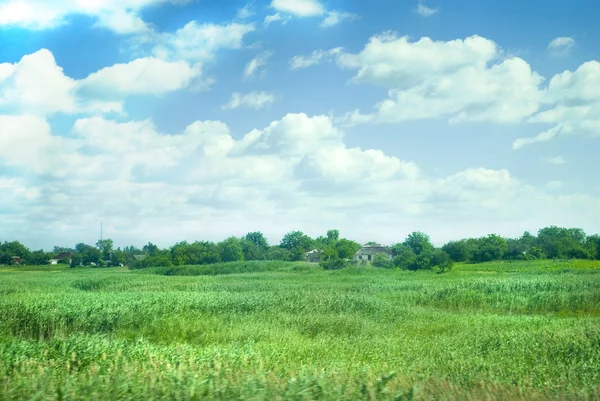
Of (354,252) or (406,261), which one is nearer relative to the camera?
(406,261)

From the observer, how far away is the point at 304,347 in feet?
46.8

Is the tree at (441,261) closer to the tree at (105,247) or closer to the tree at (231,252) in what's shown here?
the tree at (231,252)

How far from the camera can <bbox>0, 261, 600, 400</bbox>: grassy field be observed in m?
6.30

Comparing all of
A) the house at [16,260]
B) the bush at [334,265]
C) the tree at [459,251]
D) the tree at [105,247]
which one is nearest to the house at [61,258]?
the tree at [105,247]

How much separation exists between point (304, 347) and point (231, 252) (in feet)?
271

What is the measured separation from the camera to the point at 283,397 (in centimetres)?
582

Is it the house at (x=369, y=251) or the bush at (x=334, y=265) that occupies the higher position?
the house at (x=369, y=251)

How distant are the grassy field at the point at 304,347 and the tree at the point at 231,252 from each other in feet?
206

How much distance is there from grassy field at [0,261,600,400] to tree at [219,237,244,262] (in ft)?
206

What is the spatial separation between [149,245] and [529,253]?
9650 cm

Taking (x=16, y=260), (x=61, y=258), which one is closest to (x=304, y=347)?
(x=16, y=260)

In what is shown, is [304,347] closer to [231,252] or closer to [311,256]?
[231,252]

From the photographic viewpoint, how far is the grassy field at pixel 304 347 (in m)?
6.30

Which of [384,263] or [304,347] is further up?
[384,263]
